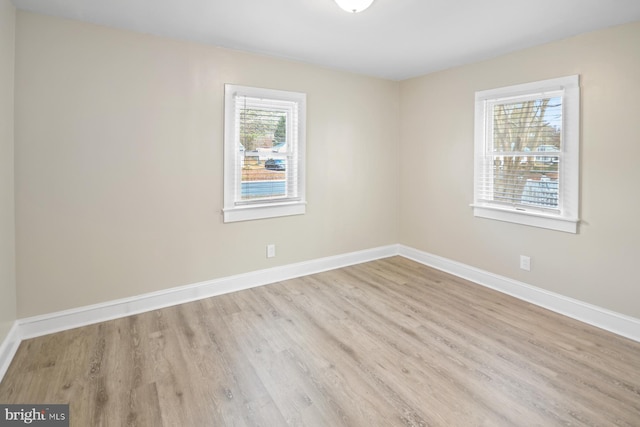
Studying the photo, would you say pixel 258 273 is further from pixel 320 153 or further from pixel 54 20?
pixel 54 20

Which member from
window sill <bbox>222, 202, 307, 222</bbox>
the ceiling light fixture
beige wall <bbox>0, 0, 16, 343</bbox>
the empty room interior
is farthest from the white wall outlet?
the ceiling light fixture

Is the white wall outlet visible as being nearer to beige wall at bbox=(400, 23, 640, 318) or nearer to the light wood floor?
the light wood floor

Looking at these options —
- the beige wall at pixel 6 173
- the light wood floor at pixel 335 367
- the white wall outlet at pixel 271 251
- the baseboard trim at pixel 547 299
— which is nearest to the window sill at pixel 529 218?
the baseboard trim at pixel 547 299

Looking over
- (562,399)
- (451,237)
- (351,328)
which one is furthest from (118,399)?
(451,237)

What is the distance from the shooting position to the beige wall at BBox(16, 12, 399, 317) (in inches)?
102

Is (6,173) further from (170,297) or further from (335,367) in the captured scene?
(335,367)

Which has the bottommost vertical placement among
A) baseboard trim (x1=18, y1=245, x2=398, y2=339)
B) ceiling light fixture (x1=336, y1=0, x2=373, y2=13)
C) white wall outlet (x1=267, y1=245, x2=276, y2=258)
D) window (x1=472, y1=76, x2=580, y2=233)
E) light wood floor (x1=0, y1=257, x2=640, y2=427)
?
light wood floor (x1=0, y1=257, x2=640, y2=427)

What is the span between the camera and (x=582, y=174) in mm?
2934

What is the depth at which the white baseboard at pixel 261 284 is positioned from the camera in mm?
2631

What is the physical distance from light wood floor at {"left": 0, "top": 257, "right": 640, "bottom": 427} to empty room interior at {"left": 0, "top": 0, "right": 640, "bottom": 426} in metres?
0.02

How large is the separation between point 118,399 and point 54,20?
275cm

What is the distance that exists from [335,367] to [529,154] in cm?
273

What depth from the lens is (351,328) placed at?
280 cm

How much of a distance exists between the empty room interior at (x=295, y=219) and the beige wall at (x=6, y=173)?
0.03 meters
